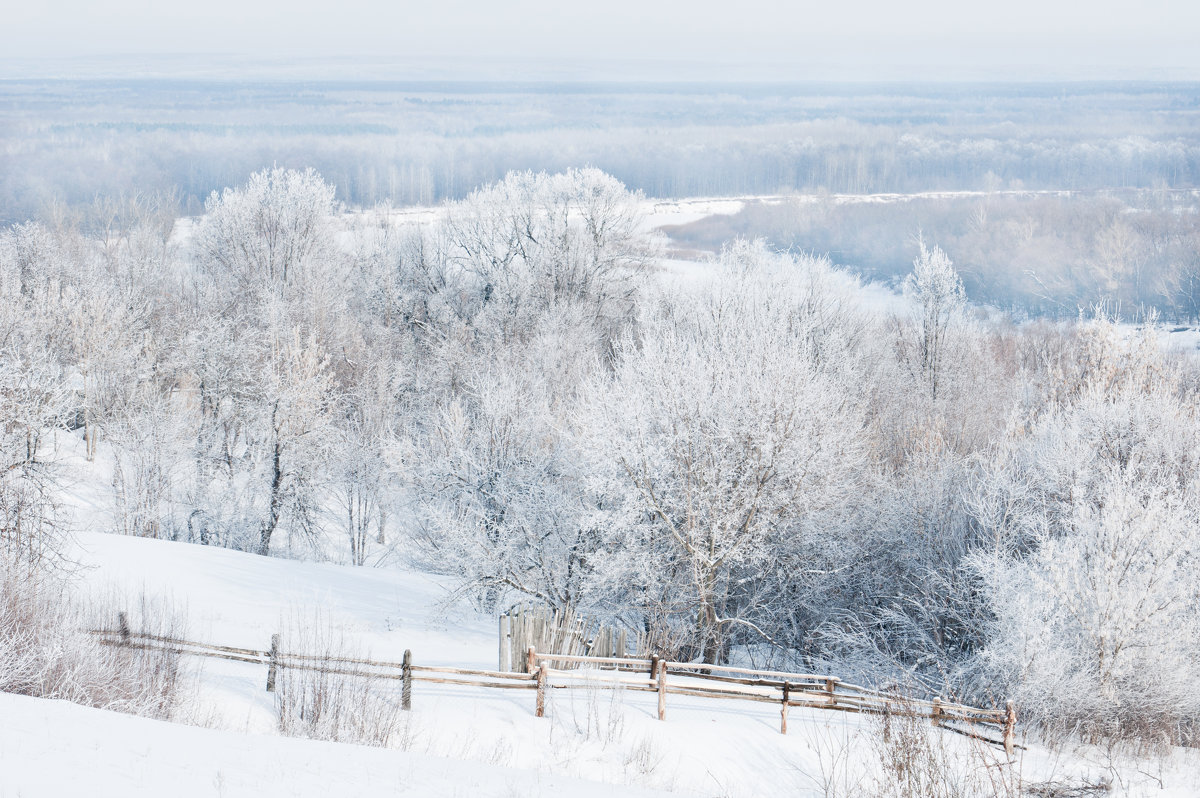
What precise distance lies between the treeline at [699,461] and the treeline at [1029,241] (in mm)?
41423

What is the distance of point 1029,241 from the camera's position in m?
94.1

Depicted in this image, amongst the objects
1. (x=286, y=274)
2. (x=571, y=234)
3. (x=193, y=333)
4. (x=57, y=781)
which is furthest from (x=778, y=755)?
(x=286, y=274)

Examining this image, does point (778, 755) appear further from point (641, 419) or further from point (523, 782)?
point (641, 419)

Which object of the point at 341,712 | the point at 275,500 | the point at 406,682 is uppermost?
the point at 341,712

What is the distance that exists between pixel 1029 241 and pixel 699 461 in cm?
8901

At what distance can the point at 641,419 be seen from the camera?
62.4 ft

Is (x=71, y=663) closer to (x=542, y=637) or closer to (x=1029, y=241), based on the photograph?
(x=542, y=637)

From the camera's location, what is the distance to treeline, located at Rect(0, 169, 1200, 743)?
16891mm

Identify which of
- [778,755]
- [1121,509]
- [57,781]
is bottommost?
[778,755]

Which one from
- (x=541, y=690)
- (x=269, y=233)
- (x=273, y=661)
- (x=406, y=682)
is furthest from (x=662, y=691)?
(x=269, y=233)

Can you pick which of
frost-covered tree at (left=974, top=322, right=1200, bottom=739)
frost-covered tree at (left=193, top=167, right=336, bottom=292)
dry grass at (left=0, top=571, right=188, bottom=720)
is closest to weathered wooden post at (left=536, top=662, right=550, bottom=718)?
dry grass at (left=0, top=571, right=188, bottom=720)

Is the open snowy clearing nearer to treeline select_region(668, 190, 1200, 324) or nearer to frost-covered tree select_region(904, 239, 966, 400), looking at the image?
frost-covered tree select_region(904, 239, 966, 400)

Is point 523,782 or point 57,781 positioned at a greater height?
point 57,781

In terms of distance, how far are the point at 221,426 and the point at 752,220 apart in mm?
86473
